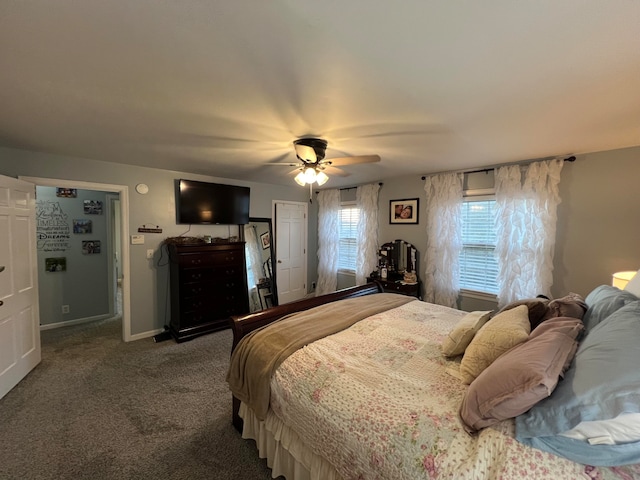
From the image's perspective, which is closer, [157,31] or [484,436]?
[484,436]

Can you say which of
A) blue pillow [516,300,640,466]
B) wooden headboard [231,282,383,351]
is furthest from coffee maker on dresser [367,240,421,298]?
blue pillow [516,300,640,466]

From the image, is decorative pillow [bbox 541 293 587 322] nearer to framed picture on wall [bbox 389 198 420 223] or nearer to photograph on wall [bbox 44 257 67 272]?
framed picture on wall [bbox 389 198 420 223]

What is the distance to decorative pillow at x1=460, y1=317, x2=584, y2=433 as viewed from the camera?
997mm

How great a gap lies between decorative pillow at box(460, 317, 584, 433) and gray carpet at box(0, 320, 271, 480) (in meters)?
1.40

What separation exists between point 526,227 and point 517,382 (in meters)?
2.87

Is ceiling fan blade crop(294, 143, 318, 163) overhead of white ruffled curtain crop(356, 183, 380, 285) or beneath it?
overhead

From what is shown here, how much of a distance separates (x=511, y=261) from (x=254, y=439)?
335 centimetres

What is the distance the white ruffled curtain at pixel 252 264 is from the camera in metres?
4.65

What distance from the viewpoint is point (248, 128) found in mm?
2193

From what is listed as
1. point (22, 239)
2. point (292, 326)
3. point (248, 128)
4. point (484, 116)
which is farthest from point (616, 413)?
point (22, 239)

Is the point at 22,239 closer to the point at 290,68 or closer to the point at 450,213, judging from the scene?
the point at 290,68

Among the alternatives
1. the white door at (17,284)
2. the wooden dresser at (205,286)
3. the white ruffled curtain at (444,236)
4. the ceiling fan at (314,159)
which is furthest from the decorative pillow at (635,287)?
the white door at (17,284)

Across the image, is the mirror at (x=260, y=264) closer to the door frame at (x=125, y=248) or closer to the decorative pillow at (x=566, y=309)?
the door frame at (x=125, y=248)

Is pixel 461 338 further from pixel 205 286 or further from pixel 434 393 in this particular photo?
pixel 205 286
